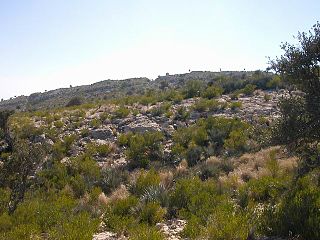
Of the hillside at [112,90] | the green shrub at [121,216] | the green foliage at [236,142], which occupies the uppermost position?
the hillside at [112,90]

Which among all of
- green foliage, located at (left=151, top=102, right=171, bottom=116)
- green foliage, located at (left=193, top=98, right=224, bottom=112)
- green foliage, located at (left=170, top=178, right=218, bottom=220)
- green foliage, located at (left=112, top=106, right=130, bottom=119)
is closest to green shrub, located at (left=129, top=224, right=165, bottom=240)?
green foliage, located at (left=170, top=178, right=218, bottom=220)

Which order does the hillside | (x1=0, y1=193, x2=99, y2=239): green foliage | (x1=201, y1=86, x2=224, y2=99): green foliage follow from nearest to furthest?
(x1=0, y1=193, x2=99, y2=239): green foliage < (x1=201, y1=86, x2=224, y2=99): green foliage < the hillside

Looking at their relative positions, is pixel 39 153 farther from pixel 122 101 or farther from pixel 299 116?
pixel 122 101

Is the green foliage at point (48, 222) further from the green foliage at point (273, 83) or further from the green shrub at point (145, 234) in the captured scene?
the green foliage at point (273, 83)

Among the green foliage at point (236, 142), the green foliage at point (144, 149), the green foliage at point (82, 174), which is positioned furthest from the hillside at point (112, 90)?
the green foliage at point (82, 174)

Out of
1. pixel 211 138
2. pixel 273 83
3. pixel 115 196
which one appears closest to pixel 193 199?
pixel 115 196

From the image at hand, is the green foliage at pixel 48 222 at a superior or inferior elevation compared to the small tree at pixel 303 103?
inferior

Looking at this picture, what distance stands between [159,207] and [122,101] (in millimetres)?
18946

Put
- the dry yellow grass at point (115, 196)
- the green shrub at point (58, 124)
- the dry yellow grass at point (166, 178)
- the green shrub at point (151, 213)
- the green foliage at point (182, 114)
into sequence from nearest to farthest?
the green shrub at point (151, 213)
the dry yellow grass at point (115, 196)
the dry yellow grass at point (166, 178)
the green shrub at point (58, 124)
the green foliage at point (182, 114)

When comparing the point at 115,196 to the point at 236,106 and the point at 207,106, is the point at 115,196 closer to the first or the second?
the point at 207,106

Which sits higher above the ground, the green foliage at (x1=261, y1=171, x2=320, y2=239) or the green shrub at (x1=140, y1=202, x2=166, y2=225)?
the green foliage at (x1=261, y1=171, x2=320, y2=239)

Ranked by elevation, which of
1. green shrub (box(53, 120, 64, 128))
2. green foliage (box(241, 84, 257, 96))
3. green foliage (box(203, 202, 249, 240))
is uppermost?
green foliage (box(241, 84, 257, 96))

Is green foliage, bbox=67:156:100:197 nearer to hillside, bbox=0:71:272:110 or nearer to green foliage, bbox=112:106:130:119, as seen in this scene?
green foliage, bbox=112:106:130:119

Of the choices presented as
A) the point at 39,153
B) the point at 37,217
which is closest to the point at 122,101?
the point at 39,153
